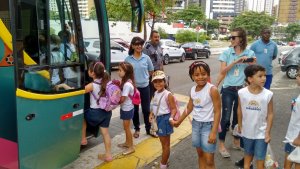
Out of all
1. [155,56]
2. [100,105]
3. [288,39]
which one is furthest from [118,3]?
[288,39]

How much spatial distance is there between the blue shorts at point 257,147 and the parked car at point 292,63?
456 inches

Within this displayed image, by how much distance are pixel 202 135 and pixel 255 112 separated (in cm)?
62

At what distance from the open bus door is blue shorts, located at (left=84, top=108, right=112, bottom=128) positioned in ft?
1.03

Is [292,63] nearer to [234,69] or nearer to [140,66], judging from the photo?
[234,69]

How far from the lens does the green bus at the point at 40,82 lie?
120 inches

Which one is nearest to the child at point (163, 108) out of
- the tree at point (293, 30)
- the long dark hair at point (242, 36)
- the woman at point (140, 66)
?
the woman at point (140, 66)

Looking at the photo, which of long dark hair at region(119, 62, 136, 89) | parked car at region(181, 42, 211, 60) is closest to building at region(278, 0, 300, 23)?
parked car at region(181, 42, 211, 60)

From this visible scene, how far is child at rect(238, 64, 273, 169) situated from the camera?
337 cm

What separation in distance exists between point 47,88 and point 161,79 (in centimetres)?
134

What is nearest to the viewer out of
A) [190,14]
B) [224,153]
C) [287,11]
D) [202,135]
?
[202,135]

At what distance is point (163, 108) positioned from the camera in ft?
13.2

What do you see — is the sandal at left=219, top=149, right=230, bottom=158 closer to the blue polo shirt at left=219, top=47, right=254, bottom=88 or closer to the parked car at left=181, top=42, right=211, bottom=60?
the blue polo shirt at left=219, top=47, right=254, bottom=88

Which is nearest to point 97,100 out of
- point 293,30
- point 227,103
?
point 227,103

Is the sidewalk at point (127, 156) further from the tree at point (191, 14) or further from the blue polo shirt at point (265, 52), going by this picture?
the tree at point (191, 14)
